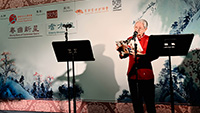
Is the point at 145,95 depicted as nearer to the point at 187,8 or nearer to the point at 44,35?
the point at 187,8

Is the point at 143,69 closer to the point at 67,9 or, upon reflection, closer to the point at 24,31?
the point at 67,9

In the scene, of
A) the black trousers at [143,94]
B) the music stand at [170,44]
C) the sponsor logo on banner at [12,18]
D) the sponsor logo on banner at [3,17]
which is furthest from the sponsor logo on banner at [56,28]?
the music stand at [170,44]

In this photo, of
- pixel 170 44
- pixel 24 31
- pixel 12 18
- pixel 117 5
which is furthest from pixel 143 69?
pixel 12 18

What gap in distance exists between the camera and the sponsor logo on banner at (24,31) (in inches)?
138

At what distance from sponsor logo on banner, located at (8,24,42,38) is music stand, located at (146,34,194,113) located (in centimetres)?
239

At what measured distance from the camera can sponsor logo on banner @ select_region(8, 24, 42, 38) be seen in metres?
3.51

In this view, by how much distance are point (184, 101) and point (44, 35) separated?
2798 millimetres

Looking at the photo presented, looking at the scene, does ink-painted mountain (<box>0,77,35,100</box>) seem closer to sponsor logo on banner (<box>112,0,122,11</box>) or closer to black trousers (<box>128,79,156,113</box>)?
black trousers (<box>128,79,156,113</box>)

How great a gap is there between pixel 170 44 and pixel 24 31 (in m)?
2.92

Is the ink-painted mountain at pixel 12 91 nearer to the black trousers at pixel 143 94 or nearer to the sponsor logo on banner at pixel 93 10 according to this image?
the sponsor logo on banner at pixel 93 10

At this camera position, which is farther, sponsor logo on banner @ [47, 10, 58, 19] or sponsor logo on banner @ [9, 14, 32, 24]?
sponsor logo on banner @ [9, 14, 32, 24]

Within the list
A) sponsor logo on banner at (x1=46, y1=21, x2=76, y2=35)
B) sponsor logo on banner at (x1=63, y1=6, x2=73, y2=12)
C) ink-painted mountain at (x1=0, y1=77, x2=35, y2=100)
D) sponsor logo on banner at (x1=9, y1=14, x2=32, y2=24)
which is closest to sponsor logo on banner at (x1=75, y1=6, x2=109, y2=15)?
sponsor logo on banner at (x1=63, y1=6, x2=73, y2=12)

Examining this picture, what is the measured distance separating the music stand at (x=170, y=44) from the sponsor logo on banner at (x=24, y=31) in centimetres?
239

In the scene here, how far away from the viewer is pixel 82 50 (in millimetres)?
2287
